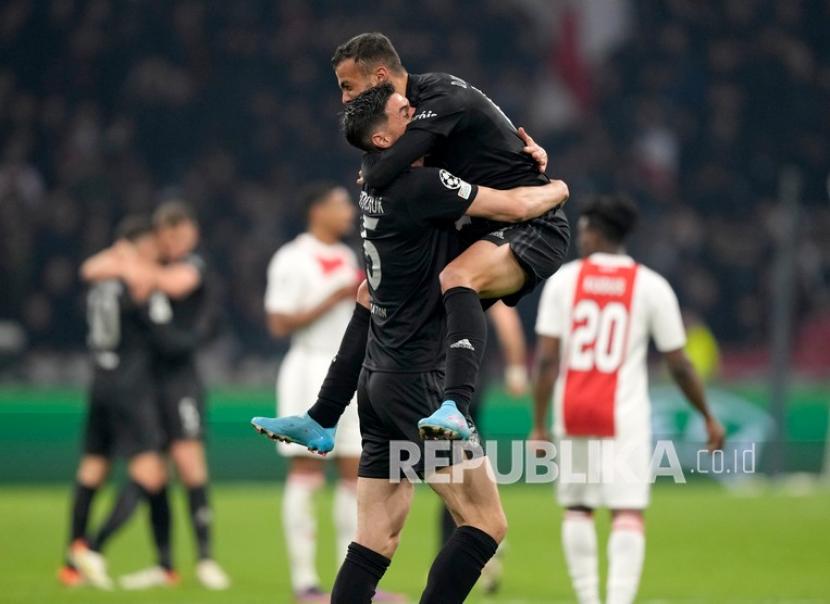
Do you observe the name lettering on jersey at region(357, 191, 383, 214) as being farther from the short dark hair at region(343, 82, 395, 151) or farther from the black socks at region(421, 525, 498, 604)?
the black socks at region(421, 525, 498, 604)

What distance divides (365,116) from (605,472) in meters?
2.69

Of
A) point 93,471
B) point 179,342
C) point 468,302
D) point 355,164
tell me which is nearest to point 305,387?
point 179,342

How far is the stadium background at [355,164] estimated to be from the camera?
15.5 meters

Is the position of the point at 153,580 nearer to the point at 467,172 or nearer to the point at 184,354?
the point at 184,354

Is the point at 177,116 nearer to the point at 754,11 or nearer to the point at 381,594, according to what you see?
the point at 754,11

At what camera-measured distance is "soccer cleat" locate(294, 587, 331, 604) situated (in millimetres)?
8414

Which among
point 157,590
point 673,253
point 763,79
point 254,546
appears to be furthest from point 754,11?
point 157,590

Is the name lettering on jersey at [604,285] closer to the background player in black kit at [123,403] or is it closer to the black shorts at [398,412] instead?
the black shorts at [398,412]

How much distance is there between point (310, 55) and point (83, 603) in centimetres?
1253

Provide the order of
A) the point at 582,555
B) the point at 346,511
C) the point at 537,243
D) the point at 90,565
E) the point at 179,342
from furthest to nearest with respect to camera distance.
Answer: the point at 179,342, the point at 90,565, the point at 346,511, the point at 582,555, the point at 537,243

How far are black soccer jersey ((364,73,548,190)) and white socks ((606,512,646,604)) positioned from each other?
7.43ft

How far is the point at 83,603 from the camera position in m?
8.71

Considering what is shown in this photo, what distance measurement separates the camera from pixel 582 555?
279 inches

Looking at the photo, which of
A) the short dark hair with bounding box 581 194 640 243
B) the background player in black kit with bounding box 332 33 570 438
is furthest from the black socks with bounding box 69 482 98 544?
the background player in black kit with bounding box 332 33 570 438
